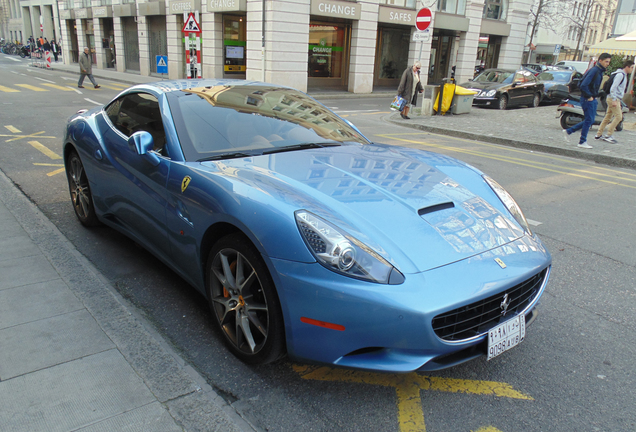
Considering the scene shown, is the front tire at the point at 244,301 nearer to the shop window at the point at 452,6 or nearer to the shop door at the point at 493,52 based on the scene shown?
the shop window at the point at 452,6

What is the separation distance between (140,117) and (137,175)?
22.3 inches

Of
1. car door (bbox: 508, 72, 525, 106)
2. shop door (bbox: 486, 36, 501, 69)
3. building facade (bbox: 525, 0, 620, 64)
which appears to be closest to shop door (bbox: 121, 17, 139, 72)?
car door (bbox: 508, 72, 525, 106)

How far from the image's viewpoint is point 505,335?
238cm

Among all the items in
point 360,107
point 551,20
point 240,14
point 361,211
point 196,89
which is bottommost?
point 360,107

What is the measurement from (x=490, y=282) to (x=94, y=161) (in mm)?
3441

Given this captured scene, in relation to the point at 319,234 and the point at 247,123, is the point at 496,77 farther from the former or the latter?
the point at 319,234

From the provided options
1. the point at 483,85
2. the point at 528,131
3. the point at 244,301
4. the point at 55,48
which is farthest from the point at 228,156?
the point at 55,48

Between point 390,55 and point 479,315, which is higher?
point 390,55

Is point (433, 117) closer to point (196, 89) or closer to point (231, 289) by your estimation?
point (196, 89)

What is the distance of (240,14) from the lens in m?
25.2

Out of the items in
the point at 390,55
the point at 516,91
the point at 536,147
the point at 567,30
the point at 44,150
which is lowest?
the point at 44,150

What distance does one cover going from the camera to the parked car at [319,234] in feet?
7.07

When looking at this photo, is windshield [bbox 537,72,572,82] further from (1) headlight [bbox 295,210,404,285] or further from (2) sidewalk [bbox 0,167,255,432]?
(2) sidewalk [bbox 0,167,255,432]

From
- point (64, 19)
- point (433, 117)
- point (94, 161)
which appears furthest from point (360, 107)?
point (64, 19)
